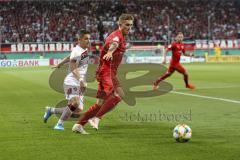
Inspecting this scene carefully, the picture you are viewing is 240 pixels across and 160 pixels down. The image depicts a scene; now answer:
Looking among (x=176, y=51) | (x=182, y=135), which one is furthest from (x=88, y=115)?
(x=176, y=51)

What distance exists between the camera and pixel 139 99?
16.0 metres

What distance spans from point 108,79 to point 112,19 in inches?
1845

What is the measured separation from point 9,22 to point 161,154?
148 ft

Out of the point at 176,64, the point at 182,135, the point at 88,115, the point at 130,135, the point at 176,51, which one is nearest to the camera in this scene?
the point at 182,135

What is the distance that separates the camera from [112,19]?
183 feet

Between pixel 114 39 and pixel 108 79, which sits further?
pixel 108 79

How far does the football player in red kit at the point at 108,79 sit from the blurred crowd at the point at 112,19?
37858 mm

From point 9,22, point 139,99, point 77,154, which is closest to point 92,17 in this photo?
point 9,22

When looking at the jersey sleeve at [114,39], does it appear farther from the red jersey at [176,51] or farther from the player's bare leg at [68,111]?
the red jersey at [176,51]

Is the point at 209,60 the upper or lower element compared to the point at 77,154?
lower

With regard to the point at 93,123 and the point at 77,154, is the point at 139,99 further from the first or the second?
the point at 77,154

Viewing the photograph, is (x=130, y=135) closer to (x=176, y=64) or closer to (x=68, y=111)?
(x=68, y=111)

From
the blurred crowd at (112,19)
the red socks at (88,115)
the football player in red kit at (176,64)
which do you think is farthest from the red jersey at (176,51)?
the blurred crowd at (112,19)

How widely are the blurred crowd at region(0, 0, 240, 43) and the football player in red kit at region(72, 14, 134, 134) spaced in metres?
37.9
